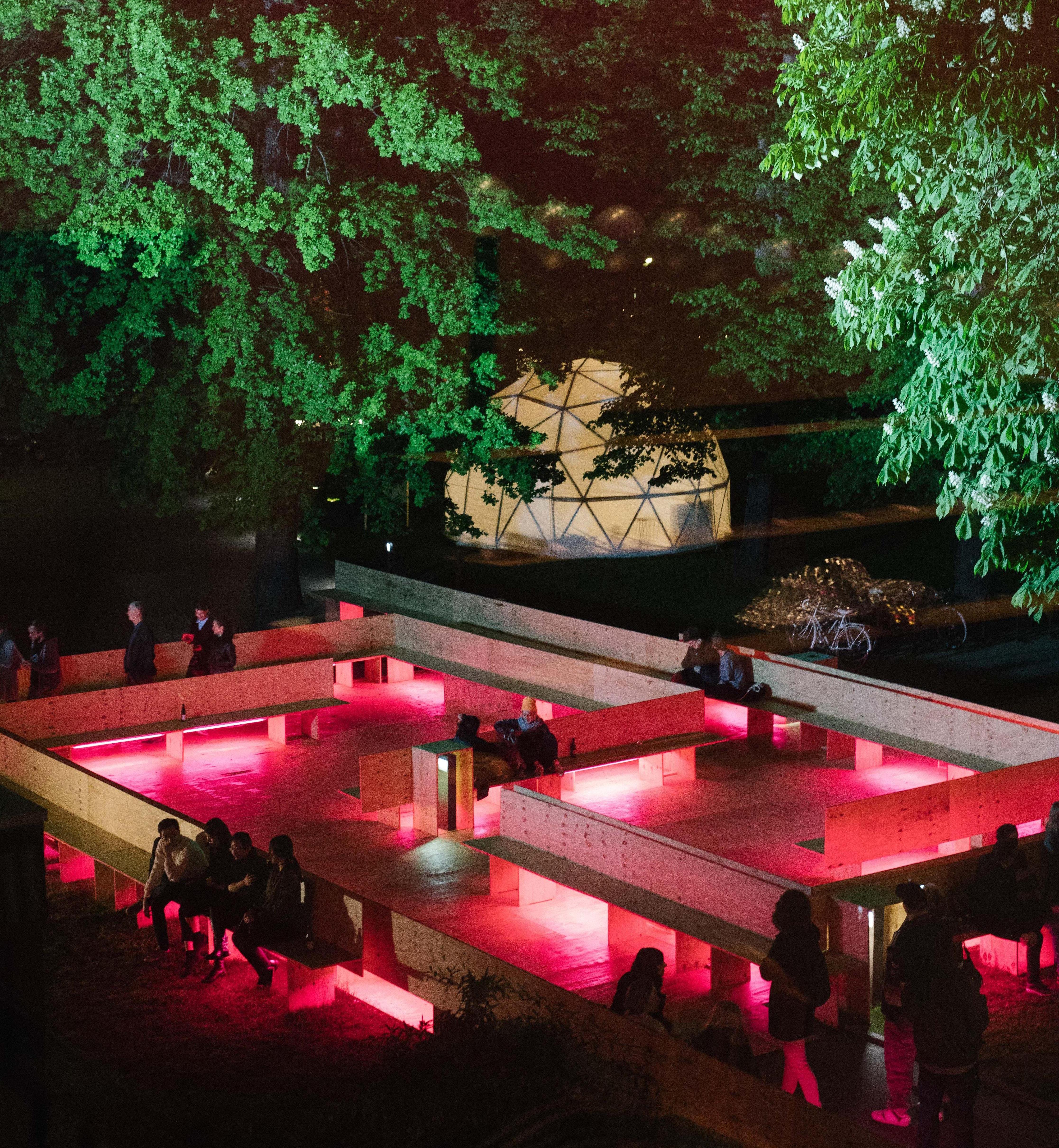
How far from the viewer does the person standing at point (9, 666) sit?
1491 cm

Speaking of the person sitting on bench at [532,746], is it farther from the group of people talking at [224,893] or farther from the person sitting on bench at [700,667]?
the group of people talking at [224,893]

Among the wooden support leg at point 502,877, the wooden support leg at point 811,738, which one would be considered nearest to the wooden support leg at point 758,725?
the wooden support leg at point 811,738

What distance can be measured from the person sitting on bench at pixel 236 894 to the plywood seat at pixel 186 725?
510cm

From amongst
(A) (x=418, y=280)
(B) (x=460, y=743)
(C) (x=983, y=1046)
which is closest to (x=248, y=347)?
(A) (x=418, y=280)

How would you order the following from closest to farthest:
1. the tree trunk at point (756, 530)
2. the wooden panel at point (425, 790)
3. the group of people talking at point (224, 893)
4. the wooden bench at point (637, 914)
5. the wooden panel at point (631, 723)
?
the wooden bench at point (637, 914) → the group of people talking at point (224, 893) → the wooden panel at point (425, 790) → the wooden panel at point (631, 723) → the tree trunk at point (756, 530)

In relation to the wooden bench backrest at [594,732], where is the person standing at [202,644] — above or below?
above

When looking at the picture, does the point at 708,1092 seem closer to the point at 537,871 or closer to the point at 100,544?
the point at 537,871

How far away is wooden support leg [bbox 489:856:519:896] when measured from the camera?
422 inches

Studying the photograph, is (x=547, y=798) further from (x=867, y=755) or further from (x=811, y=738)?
(x=811, y=738)

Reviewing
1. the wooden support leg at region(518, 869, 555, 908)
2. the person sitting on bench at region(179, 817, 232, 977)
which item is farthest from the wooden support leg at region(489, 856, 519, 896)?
the person sitting on bench at region(179, 817, 232, 977)

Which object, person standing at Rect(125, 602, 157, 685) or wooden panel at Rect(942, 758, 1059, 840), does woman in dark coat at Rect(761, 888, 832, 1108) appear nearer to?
wooden panel at Rect(942, 758, 1059, 840)

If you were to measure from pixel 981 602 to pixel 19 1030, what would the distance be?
18.6 metres

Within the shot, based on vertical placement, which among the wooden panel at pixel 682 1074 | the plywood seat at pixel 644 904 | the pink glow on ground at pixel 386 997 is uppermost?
the wooden panel at pixel 682 1074

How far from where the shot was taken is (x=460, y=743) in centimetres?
1238
